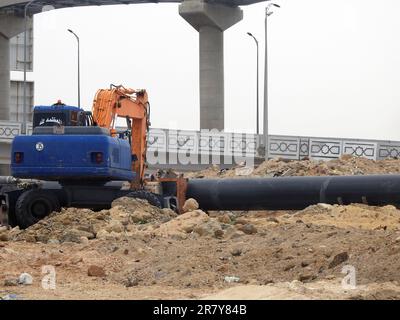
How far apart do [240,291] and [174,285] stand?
7.09 ft

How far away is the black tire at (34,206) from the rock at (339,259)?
1041cm

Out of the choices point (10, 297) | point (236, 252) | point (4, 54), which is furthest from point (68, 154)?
point (4, 54)

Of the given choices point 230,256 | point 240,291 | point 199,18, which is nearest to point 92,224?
point 230,256

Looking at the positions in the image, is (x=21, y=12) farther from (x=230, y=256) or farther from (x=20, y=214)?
(x=230, y=256)

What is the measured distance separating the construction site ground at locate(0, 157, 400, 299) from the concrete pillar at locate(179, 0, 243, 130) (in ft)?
118

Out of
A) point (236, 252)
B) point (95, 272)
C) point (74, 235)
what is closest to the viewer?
point (95, 272)

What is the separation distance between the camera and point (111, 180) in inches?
971

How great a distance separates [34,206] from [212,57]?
36.3 metres

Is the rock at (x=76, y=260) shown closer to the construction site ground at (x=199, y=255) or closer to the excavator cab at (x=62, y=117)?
the construction site ground at (x=199, y=255)

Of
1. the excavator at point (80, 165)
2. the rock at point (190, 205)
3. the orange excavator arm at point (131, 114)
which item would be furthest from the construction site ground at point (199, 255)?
the orange excavator arm at point (131, 114)

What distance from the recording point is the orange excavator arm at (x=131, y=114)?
83.9 feet

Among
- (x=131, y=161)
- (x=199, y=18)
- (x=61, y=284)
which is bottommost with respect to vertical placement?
A: (x=61, y=284)

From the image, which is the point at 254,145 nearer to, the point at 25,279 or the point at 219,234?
the point at 219,234
